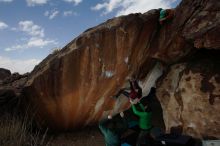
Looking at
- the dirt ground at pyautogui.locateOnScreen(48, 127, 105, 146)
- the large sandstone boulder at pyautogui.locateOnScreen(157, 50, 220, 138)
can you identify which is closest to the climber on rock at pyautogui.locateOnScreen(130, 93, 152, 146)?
the large sandstone boulder at pyautogui.locateOnScreen(157, 50, 220, 138)

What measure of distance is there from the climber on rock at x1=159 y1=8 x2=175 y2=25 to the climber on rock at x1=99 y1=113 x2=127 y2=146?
1.97m

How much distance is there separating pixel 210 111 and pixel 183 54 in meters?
1.08

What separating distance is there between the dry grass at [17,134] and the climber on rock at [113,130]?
147 cm

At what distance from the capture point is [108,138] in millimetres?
5926

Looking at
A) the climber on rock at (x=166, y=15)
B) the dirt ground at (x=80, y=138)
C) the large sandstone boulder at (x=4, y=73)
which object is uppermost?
the climber on rock at (x=166, y=15)

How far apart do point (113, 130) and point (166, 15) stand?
2.40m

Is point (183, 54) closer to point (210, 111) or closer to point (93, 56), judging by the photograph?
point (210, 111)

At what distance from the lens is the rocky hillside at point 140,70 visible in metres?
5.14

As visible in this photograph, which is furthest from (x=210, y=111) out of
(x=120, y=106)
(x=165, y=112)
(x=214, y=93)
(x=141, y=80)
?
(x=120, y=106)

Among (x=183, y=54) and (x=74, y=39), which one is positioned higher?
(x=74, y=39)

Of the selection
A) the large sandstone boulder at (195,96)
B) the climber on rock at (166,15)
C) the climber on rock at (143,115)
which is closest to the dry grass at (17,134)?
the climber on rock at (143,115)

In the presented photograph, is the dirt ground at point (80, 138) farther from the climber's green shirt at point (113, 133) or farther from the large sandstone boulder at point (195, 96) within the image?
the large sandstone boulder at point (195, 96)

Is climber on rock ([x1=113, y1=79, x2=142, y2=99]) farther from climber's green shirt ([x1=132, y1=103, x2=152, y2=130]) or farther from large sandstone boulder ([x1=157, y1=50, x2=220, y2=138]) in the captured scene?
large sandstone boulder ([x1=157, y1=50, x2=220, y2=138])

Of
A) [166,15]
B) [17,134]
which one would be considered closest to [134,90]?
[166,15]
